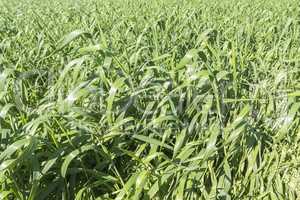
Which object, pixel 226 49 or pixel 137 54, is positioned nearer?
pixel 137 54

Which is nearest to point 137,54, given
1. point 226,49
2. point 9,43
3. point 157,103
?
point 157,103

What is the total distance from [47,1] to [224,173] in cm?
617

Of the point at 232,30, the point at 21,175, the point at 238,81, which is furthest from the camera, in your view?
the point at 232,30

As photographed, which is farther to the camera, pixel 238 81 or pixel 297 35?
pixel 297 35

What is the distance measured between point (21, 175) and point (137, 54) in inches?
38.0

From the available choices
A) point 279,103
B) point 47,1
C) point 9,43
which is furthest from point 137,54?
point 47,1

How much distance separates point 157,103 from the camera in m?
2.12

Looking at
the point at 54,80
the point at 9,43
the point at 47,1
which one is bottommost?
the point at 47,1

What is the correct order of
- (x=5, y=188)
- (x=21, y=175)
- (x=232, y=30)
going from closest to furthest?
(x=5, y=188) → (x=21, y=175) → (x=232, y=30)

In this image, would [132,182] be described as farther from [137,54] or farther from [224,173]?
[137,54]

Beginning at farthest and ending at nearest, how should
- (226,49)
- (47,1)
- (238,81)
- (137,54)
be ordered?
(47,1)
(226,49)
(137,54)
(238,81)

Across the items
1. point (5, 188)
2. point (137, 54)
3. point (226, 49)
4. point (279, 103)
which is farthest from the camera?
point (226, 49)

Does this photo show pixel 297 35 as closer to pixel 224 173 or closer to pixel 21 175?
pixel 224 173

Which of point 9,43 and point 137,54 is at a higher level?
point 9,43
